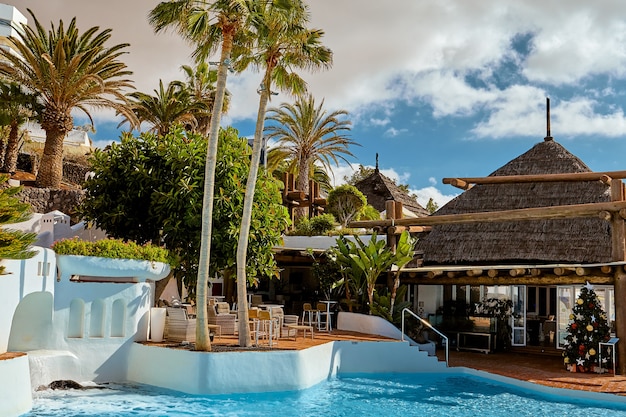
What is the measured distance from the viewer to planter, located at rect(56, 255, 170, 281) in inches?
598

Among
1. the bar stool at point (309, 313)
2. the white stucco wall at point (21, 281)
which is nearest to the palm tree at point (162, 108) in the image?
the bar stool at point (309, 313)

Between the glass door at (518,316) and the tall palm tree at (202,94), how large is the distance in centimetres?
1637

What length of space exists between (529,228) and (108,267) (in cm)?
1578

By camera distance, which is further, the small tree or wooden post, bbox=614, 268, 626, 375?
the small tree

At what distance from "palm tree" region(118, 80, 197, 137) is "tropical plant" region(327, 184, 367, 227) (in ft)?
29.7

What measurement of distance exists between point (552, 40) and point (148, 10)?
12842 millimetres

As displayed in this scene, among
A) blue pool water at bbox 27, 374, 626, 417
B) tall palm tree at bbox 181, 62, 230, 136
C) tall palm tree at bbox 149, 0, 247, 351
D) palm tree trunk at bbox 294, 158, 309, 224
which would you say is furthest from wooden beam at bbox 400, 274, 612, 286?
palm tree trunk at bbox 294, 158, 309, 224

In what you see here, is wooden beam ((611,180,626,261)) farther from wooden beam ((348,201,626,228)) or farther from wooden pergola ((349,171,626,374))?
wooden beam ((348,201,626,228))

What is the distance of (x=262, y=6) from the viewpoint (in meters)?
15.1

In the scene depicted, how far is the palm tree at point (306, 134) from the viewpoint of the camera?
36781mm

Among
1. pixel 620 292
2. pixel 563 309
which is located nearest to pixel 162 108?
pixel 563 309

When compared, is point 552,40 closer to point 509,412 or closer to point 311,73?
point 311,73

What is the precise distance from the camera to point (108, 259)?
15727 millimetres

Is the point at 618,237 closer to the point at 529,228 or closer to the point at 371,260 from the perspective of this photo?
the point at 529,228
